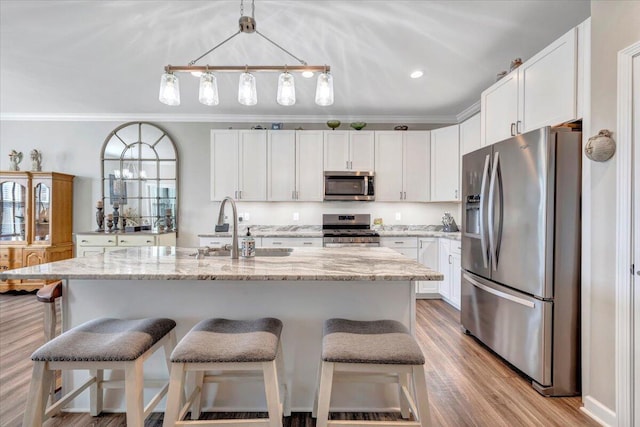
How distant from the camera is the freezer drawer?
6.45 feet

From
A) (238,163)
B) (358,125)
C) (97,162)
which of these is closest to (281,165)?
(238,163)

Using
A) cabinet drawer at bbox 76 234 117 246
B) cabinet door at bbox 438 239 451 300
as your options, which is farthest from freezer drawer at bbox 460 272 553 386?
cabinet drawer at bbox 76 234 117 246

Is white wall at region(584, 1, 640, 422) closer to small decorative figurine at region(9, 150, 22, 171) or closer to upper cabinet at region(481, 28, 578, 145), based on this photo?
upper cabinet at region(481, 28, 578, 145)

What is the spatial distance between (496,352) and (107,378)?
2722 mm

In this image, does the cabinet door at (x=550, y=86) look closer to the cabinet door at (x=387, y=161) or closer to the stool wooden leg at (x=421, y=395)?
the stool wooden leg at (x=421, y=395)

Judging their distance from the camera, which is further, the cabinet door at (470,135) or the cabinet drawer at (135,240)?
the cabinet drawer at (135,240)

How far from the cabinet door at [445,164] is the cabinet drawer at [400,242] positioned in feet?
2.38

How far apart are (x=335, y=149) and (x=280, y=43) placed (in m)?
1.88

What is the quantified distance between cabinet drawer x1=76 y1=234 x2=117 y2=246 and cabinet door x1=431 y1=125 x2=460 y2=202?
4.44 metres

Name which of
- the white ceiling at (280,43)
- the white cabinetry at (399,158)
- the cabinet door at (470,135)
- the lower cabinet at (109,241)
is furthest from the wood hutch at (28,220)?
the cabinet door at (470,135)

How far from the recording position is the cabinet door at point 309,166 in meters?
4.28

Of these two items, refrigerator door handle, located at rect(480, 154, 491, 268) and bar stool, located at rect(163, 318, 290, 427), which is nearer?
bar stool, located at rect(163, 318, 290, 427)

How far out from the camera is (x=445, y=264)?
388cm

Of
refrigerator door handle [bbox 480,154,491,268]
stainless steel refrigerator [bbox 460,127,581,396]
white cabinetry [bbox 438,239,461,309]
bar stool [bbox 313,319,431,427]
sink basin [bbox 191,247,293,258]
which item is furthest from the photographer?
white cabinetry [bbox 438,239,461,309]
